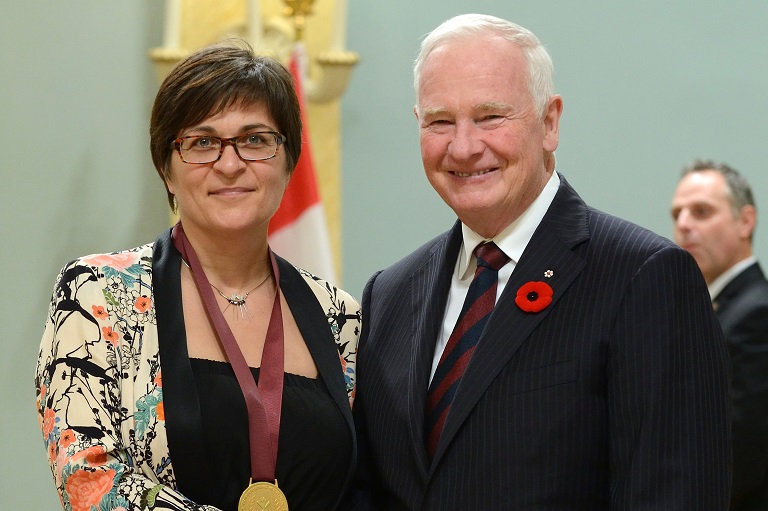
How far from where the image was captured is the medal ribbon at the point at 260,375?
240 cm

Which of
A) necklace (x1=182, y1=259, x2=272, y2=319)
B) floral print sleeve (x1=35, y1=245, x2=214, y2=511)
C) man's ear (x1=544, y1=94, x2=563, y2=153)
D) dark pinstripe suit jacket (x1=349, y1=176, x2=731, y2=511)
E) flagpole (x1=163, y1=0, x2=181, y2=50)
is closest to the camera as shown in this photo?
dark pinstripe suit jacket (x1=349, y1=176, x2=731, y2=511)

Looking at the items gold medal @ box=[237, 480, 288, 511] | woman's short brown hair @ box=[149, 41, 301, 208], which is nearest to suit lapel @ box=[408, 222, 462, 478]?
gold medal @ box=[237, 480, 288, 511]

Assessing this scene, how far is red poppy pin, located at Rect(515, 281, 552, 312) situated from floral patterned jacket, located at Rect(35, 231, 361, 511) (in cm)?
52

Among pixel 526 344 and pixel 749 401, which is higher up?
pixel 526 344

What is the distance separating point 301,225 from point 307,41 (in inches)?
35.2

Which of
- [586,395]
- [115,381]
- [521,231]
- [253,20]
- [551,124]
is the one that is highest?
[253,20]

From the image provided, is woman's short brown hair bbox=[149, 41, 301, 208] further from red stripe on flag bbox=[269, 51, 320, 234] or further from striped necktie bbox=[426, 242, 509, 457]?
red stripe on flag bbox=[269, 51, 320, 234]

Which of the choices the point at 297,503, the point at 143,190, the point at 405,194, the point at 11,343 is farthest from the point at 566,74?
the point at 297,503

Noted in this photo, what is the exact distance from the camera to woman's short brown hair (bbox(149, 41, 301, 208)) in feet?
8.12

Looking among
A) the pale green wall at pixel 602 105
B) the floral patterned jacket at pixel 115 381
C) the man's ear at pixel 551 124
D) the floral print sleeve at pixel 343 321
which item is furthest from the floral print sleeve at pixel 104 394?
the pale green wall at pixel 602 105

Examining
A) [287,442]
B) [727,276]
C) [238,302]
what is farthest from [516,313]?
[727,276]

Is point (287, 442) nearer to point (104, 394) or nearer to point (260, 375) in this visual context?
point (260, 375)

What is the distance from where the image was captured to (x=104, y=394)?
2.30m

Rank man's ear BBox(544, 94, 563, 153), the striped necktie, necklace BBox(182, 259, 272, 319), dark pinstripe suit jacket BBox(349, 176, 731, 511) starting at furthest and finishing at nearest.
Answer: necklace BBox(182, 259, 272, 319), man's ear BBox(544, 94, 563, 153), the striped necktie, dark pinstripe suit jacket BBox(349, 176, 731, 511)
